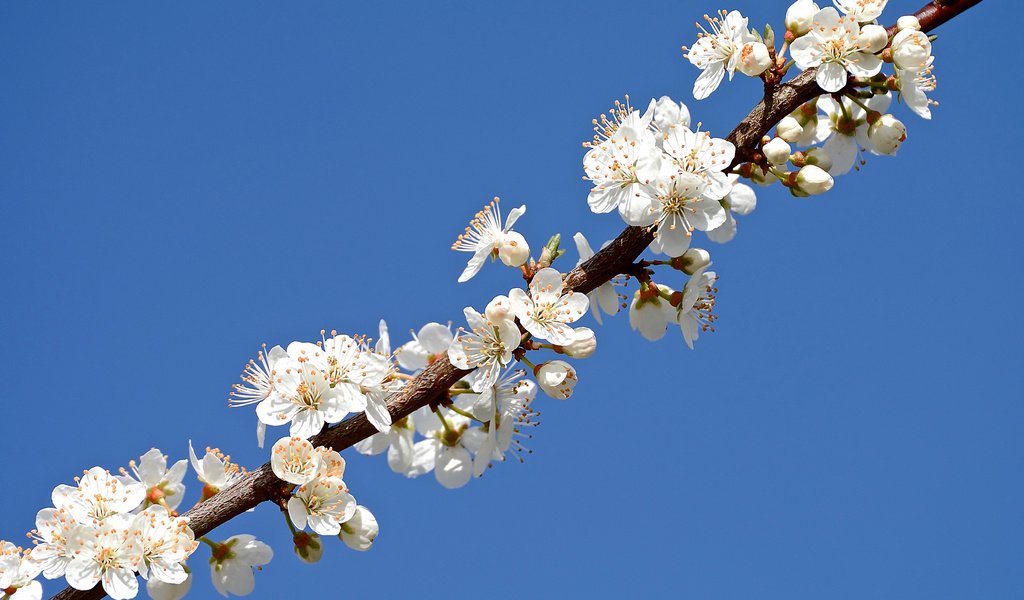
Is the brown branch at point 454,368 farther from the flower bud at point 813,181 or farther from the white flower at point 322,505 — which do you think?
the flower bud at point 813,181

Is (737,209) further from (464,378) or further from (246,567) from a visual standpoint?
(246,567)

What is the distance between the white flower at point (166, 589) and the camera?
360 cm

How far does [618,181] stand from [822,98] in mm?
1064

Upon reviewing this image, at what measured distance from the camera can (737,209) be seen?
12.5 feet

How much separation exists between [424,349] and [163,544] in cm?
138

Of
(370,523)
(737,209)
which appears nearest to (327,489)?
(370,523)

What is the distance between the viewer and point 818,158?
3895mm

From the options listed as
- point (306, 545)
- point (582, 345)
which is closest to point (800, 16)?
point (582, 345)

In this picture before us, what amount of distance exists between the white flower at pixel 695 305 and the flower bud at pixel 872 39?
39.0 inches

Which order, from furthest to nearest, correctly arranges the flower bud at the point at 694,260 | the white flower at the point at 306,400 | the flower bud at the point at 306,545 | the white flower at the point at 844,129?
1. the white flower at the point at 844,129
2. the flower bud at the point at 694,260
3. the flower bud at the point at 306,545
4. the white flower at the point at 306,400

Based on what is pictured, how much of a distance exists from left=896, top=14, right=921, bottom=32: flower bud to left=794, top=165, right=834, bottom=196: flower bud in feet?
2.00

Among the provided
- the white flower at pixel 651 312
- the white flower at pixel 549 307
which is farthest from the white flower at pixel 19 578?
the white flower at pixel 651 312

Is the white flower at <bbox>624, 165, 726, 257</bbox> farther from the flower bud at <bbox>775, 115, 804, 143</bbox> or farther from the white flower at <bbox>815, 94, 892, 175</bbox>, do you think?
the white flower at <bbox>815, 94, 892, 175</bbox>

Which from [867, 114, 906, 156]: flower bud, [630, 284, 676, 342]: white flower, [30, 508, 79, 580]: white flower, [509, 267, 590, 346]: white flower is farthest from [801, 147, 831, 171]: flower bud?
[30, 508, 79, 580]: white flower
